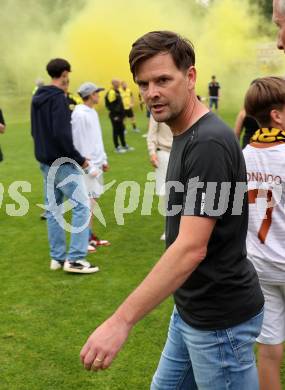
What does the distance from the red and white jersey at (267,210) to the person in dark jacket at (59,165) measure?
2829mm

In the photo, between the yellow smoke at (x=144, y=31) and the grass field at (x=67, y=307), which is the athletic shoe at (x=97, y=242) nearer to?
the grass field at (x=67, y=307)

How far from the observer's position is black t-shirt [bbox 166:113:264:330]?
6.13 feet

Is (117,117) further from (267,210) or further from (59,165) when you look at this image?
(267,210)

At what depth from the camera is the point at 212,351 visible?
2047mm

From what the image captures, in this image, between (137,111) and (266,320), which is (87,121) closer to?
(266,320)

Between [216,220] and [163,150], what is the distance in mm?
4417

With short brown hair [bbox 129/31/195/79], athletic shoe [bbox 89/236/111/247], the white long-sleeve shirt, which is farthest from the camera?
athletic shoe [bbox 89/236/111/247]

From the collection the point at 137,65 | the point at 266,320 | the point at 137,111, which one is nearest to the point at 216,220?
the point at 137,65

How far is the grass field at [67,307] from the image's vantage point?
3732 millimetres

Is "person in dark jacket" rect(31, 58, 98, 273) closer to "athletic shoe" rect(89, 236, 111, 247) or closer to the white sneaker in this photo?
"athletic shoe" rect(89, 236, 111, 247)

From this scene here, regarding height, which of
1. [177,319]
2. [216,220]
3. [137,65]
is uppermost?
[137,65]

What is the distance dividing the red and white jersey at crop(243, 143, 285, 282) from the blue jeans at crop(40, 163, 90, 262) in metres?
2.89

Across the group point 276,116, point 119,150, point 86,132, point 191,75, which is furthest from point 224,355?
point 119,150

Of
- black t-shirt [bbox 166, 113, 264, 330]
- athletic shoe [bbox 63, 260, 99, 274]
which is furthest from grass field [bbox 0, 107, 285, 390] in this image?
black t-shirt [bbox 166, 113, 264, 330]
